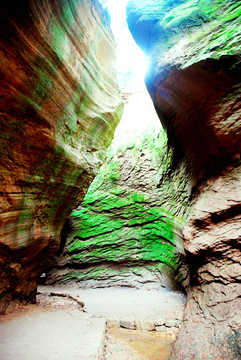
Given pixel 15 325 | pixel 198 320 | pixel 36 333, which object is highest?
pixel 198 320

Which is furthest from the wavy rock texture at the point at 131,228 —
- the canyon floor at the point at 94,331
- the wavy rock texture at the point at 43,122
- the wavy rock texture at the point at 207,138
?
the wavy rock texture at the point at 43,122

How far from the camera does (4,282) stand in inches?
190

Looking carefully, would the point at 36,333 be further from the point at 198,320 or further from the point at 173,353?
the point at 198,320

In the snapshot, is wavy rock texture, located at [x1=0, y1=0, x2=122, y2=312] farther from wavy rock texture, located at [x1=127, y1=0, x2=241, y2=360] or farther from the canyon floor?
wavy rock texture, located at [x1=127, y1=0, x2=241, y2=360]

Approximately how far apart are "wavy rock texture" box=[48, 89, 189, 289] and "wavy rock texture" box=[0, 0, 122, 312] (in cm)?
482

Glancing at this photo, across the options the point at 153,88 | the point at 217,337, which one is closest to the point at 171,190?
the point at 153,88

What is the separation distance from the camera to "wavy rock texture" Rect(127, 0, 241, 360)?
395 centimetres

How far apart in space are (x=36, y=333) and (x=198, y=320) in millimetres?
3258

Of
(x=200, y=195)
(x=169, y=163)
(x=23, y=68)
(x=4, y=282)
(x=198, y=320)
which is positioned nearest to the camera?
(x=23, y=68)

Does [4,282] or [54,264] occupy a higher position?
[4,282]

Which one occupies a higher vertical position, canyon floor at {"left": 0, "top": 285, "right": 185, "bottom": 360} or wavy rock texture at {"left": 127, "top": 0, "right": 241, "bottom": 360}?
wavy rock texture at {"left": 127, "top": 0, "right": 241, "bottom": 360}

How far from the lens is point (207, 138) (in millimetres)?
5930

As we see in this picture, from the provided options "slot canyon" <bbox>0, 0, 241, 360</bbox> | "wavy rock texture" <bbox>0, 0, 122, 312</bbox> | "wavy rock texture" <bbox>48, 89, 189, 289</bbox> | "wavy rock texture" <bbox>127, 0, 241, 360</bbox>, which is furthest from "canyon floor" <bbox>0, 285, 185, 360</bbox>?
"wavy rock texture" <bbox>48, 89, 189, 289</bbox>

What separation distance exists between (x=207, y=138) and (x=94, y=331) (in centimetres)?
560
